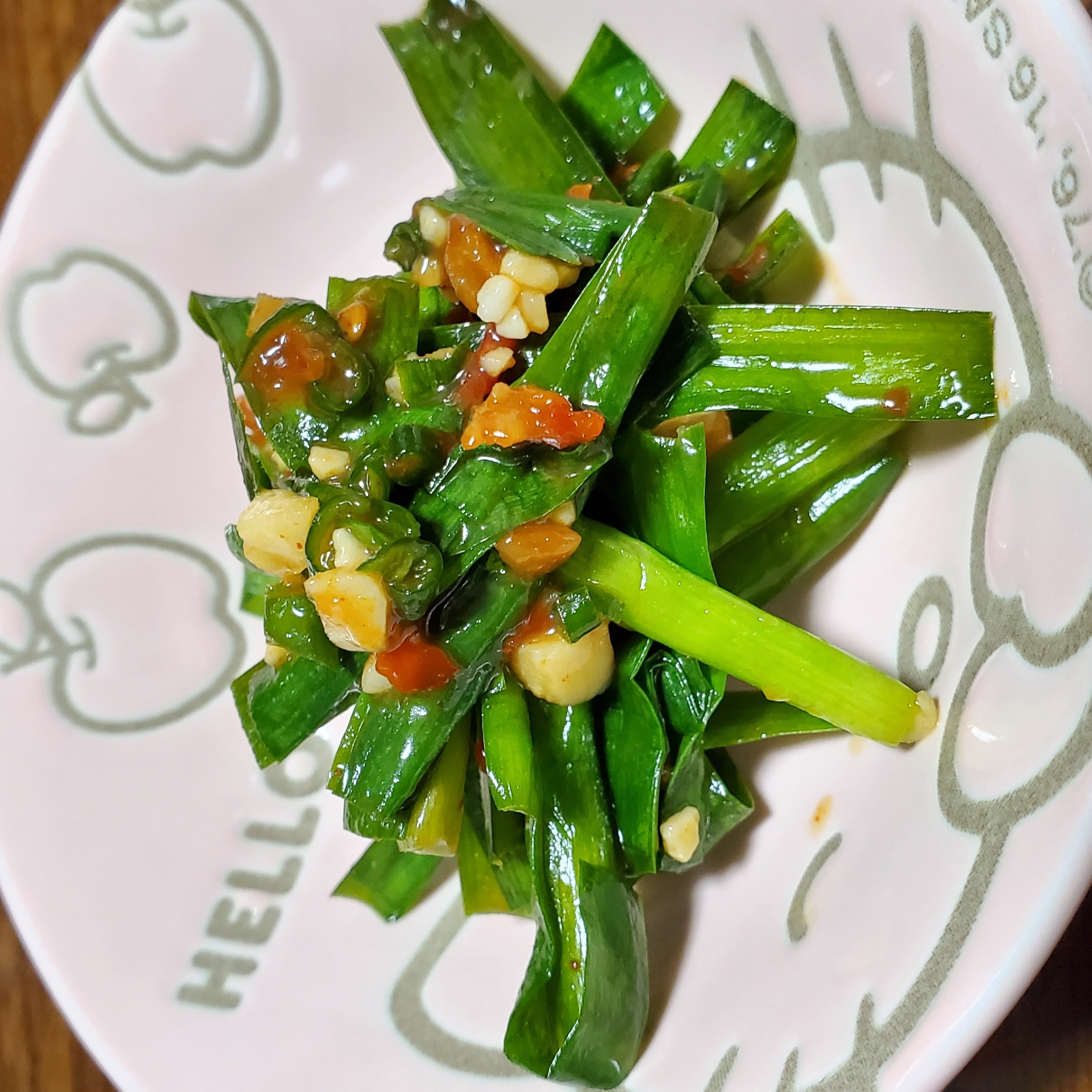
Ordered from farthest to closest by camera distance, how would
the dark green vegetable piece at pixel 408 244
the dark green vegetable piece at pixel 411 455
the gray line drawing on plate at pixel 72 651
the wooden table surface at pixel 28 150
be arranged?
the wooden table surface at pixel 28 150
the gray line drawing on plate at pixel 72 651
the dark green vegetable piece at pixel 408 244
the dark green vegetable piece at pixel 411 455

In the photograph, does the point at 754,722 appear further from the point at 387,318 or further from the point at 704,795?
the point at 387,318

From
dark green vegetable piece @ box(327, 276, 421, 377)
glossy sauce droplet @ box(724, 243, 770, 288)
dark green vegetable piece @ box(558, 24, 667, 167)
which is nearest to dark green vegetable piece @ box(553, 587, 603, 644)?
dark green vegetable piece @ box(327, 276, 421, 377)

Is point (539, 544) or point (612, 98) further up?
point (612, 98)

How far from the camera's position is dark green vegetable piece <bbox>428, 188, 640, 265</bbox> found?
136 cm

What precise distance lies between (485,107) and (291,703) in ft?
3.27

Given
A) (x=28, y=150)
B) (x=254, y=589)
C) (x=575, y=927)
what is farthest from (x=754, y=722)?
(x=28, y=150)

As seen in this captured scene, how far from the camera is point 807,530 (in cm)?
143

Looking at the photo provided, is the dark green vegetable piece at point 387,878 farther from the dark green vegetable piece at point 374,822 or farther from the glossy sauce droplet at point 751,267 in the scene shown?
the glossy sauce droplet at point 751,267

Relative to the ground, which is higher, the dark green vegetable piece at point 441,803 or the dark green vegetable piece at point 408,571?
the dark green vegetable piece at point 408,571

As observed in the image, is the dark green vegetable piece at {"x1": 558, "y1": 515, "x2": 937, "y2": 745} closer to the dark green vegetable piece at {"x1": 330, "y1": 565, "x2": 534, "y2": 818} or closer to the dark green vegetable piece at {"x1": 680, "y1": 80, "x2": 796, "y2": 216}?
the dark green vegetable piece at {"x1": 330, "y1": 565, "x2": 534, "y2": 818}

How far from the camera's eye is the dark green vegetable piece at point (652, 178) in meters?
1.52

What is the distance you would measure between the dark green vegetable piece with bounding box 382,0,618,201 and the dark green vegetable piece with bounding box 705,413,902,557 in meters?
0.44

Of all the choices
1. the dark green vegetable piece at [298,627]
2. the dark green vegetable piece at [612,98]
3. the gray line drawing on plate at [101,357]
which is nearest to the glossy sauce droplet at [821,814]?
the dark green vegetable piece at [298,627]

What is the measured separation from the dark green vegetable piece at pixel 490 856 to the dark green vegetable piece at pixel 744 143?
97 cm
